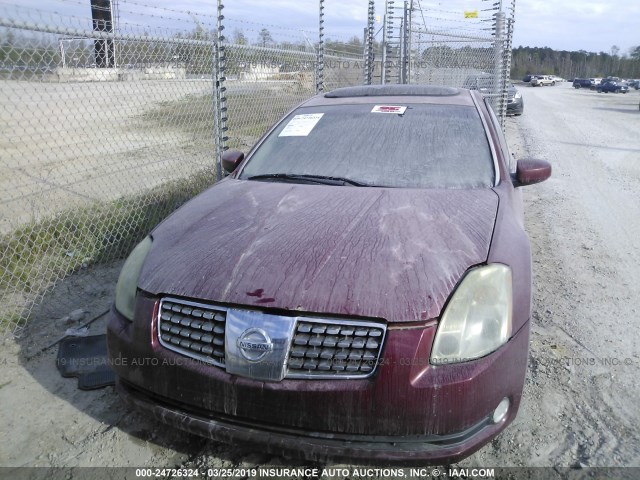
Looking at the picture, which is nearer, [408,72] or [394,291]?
[394,291]

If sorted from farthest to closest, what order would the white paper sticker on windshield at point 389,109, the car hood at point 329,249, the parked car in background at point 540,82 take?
the parked car in background at point 540,82, the white paper sticker on windshield at point 389,109, the car hood at point 329,249

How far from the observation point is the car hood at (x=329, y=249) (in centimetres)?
203

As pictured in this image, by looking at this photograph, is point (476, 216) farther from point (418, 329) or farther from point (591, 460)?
point (591, 460)

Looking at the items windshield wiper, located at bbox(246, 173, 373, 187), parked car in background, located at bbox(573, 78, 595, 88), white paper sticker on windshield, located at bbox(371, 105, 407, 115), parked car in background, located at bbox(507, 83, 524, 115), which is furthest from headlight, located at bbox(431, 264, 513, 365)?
parked car in background, located at bbox(573, 78, 595, 88)

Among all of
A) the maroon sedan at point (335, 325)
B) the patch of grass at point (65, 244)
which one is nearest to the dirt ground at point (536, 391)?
the patch of grass at point (65, 244)

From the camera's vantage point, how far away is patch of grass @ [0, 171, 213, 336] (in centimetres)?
394

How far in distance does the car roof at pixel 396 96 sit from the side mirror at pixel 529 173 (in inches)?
26.7

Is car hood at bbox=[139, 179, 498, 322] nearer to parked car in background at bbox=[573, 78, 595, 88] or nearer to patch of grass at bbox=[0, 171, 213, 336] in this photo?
patch of grass at bbox=[0, 171, 213, 336]

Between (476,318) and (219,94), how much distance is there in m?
4.19

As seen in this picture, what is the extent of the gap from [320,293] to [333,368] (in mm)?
287

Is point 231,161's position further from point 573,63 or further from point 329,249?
point 573,63

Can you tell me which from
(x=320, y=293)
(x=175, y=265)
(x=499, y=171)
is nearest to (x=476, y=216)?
(x=499, y=171)

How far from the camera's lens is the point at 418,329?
1.95 meters

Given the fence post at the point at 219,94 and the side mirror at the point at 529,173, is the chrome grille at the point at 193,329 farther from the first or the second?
the fence post at the point at 219,94
